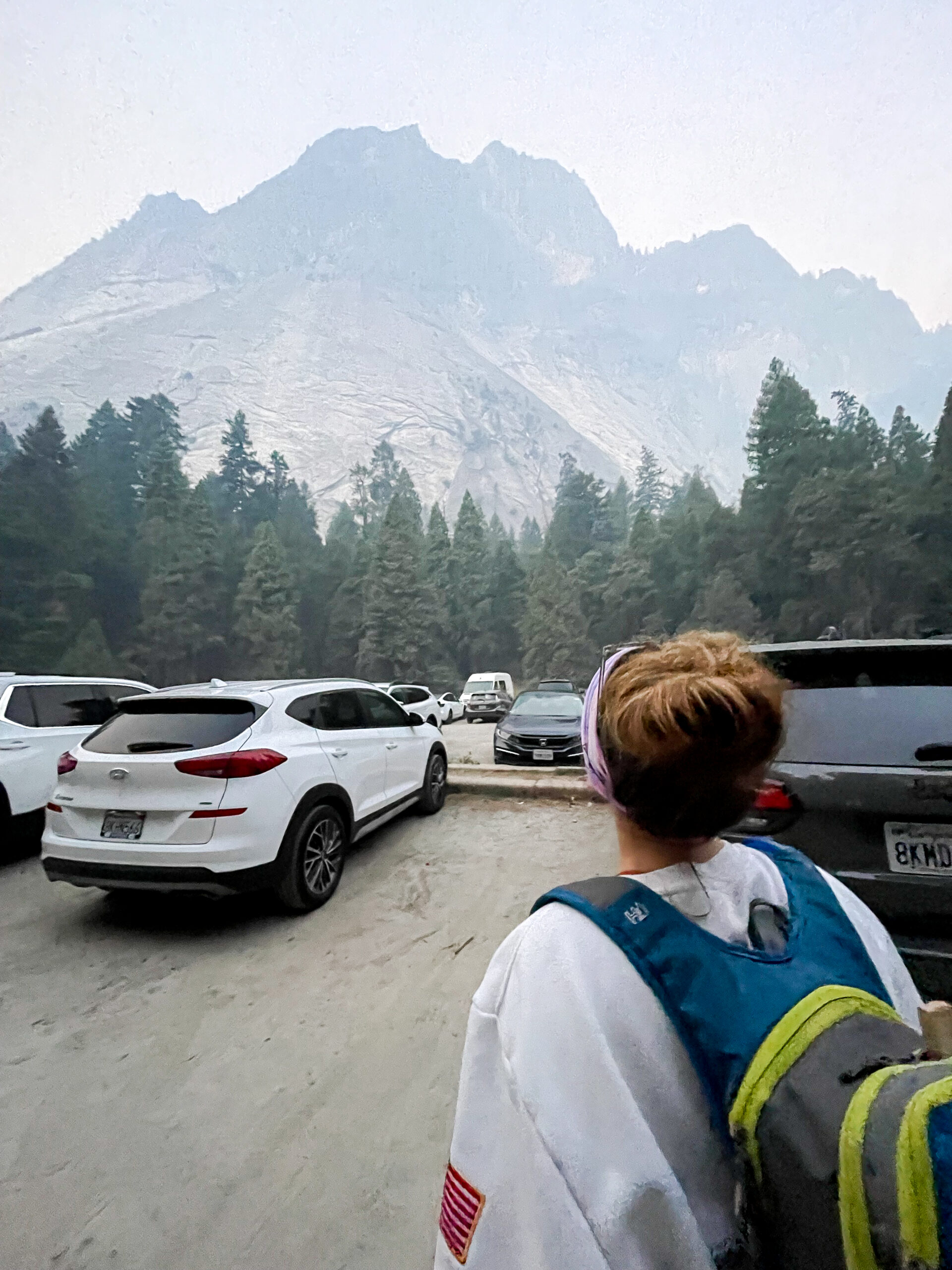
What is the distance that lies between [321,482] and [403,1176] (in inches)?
5215

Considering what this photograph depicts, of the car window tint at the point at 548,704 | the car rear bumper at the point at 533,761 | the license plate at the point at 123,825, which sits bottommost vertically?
the car rear bumper at the point at 533,761

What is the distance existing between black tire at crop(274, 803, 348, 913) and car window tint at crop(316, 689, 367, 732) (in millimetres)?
679

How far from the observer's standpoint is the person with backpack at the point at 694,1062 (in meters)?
0.62

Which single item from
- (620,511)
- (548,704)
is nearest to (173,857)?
(548,704)

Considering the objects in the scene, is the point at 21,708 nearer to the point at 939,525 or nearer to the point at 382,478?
the point at 939,525

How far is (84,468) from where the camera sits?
60.8 m

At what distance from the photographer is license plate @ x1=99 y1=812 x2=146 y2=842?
3934 mm

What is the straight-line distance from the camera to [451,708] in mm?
23688

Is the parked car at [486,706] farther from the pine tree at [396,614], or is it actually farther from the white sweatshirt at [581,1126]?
the pine tree at [396,614]

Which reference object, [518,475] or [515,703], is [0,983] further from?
[518,475]

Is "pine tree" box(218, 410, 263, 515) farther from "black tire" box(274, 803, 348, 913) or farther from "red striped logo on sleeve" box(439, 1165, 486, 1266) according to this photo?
"red striped logo on sleeve" box(439, 1165, 486, 1266)

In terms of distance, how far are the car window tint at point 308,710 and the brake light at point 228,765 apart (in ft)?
1.86

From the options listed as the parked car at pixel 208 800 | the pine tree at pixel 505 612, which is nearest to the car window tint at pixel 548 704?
the parked car at pixel 208 800

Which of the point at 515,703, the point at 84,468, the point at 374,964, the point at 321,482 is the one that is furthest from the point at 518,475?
the point at 374,964
